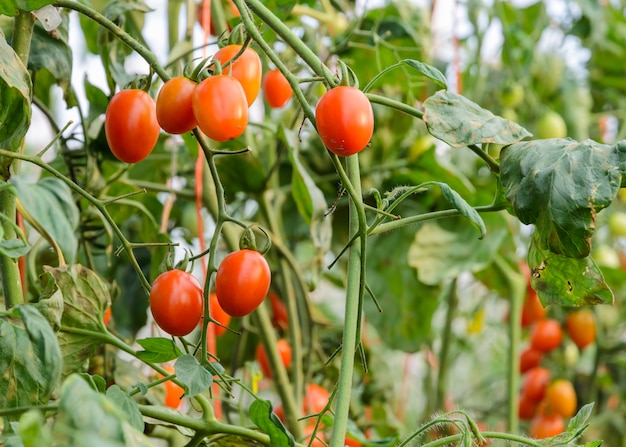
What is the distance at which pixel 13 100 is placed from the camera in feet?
2.02

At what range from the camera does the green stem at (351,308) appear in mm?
561

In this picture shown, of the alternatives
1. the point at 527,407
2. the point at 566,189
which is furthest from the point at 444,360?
the point at 566,189

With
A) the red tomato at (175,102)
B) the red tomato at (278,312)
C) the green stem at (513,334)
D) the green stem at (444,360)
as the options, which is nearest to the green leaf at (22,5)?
the red tomato at (175,102)

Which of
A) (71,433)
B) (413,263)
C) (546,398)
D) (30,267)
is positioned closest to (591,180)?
(71,433)

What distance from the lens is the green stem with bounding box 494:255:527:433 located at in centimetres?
124

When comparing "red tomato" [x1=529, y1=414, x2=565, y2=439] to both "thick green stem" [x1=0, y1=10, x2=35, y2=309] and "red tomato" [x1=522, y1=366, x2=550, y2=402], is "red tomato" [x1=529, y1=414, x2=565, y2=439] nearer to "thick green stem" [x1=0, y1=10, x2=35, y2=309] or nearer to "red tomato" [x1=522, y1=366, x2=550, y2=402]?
"red tomato" [x1=522, y1=366, x2=550, y2=402]

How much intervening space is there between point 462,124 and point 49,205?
0.34 m

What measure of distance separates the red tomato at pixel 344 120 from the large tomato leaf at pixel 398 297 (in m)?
0.77

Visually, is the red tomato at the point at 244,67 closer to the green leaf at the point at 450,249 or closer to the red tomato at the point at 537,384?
the green leaf at the point at 450,249

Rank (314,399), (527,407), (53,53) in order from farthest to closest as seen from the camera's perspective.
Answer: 1. (527,407)
2. (314,399)
3. (53,53)

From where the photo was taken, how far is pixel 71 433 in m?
0.34

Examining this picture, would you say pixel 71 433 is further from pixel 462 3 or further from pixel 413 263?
pixel 462 3

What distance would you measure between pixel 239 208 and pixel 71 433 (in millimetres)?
958

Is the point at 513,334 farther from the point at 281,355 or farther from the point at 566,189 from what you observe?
the point at 566,189
